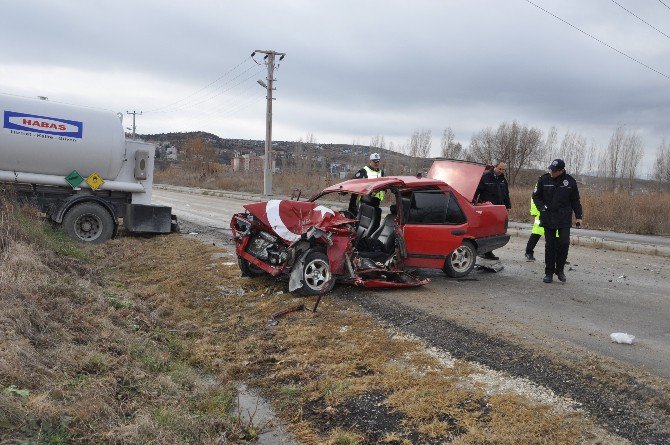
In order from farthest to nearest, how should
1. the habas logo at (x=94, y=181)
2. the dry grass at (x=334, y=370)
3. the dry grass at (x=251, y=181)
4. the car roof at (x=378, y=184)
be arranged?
the dry grass at (x=251, y=181) < the habas logo at (x=94, y=181) < the car roof at (x=378, y=184) < the dry grass at (x=334, y=370)

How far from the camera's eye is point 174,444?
123 inches

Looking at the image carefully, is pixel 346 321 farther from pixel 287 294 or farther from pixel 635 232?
pixel 635 232

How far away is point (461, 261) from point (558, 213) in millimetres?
1655

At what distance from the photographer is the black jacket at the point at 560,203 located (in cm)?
816

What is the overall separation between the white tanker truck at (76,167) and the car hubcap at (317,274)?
6.01m

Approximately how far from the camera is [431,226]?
7.90 metres

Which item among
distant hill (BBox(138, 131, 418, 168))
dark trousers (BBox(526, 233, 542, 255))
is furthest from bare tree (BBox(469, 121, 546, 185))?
dark trousers (BBox(526, 233, 542, 255))

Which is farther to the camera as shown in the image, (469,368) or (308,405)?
(469,368)

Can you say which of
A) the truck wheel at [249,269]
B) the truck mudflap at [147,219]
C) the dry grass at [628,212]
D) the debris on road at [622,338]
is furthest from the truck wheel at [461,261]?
the dry grass at [628,212]

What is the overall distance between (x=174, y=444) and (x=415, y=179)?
19.2 feet

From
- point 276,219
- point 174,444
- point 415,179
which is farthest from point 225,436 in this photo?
point 415,179

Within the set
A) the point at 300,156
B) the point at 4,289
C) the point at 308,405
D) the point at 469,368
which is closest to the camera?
the point at 308,405

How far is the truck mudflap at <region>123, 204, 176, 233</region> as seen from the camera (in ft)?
36.9

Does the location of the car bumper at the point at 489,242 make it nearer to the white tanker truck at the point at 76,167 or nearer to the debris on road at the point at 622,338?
the debris on road at the point at 622,338
